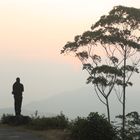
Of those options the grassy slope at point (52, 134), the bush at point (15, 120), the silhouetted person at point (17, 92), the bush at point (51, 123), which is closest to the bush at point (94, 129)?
the grassy slope at point (52, 134)

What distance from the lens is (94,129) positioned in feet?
65.5

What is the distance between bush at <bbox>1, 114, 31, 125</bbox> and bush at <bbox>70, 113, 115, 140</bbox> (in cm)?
547

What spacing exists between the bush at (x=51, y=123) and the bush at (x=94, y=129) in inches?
124

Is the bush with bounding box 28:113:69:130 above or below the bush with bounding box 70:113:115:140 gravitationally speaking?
above

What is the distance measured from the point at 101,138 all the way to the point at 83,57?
24772mm

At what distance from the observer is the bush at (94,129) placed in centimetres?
1989

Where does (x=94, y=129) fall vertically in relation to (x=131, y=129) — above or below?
below

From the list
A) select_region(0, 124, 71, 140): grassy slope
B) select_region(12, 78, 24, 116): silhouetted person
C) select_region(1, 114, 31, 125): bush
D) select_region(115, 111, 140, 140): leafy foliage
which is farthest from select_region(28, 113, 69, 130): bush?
select_region(115, 111, 140, 140): leafy foliage

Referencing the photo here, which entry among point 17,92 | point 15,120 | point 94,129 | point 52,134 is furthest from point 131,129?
point 17,92

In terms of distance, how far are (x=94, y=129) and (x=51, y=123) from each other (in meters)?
4.35

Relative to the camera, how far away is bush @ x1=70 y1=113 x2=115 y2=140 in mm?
19891

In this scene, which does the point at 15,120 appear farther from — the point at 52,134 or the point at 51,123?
the point at 52,134

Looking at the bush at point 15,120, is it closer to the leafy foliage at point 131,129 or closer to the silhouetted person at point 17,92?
the silhouetted person at point 17,92

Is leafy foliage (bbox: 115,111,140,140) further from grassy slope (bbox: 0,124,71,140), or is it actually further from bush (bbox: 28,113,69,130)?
bush (bbox: 28,113,69,130)
